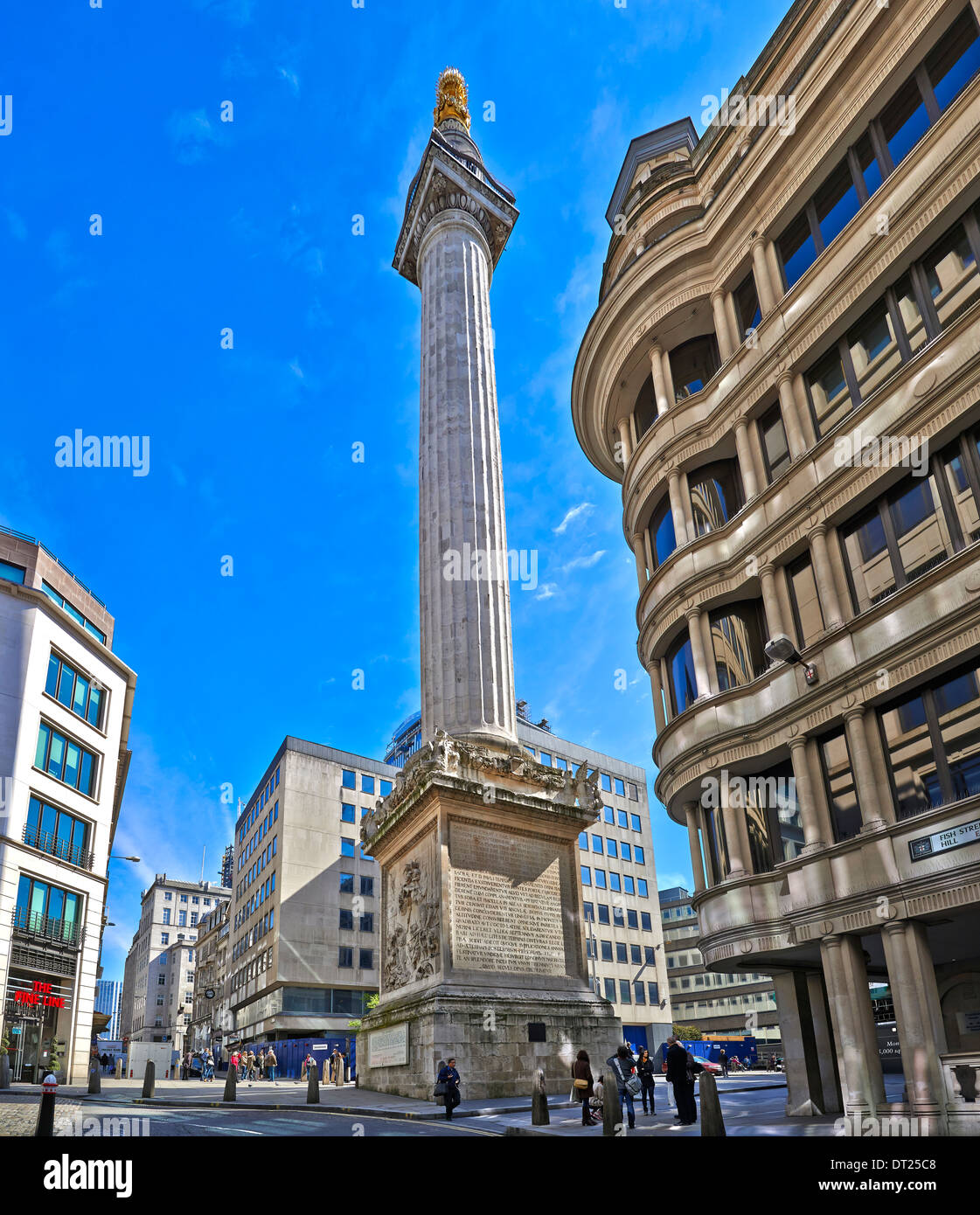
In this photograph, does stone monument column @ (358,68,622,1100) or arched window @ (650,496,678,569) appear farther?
arched window @ (650,496,678,569)

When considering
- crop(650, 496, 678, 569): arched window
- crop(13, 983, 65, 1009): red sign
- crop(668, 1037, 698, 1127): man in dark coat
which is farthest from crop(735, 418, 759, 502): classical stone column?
crop(13, 983, 65, 1009): red sign

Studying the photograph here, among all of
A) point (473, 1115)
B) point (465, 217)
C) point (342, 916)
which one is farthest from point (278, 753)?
point (473, 1115)

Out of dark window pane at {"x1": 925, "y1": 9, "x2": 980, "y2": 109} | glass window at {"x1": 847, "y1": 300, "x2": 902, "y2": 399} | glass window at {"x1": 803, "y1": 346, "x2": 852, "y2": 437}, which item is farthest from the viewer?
glass window at {"x1": 803, "y1": 346, "x2": 852, "y2": 437}

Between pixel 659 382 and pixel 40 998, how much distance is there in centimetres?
3257

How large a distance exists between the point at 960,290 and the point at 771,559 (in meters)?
6.26

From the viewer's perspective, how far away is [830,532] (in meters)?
17.8

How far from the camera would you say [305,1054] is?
5316 cm

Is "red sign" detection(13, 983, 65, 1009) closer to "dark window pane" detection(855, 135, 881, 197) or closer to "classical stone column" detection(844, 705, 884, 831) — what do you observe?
"classical stone column" detection(844, 705, 884, 831)

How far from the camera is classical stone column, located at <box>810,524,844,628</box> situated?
1722 cm

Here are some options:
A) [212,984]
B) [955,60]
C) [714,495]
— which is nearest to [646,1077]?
[714,495]

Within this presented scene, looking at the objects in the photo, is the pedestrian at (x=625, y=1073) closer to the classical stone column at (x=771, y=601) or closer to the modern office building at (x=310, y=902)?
the classical stone column at (x=771, y=601)

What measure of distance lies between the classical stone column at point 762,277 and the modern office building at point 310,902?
48.3 m

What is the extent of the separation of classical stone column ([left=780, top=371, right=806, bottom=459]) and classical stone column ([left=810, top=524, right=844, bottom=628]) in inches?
76.6

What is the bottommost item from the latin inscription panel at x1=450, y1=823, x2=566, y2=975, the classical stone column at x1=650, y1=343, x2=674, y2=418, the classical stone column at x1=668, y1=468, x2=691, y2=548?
the latin inscription panel at x1=450, y1=823, x2=566, y2=975
